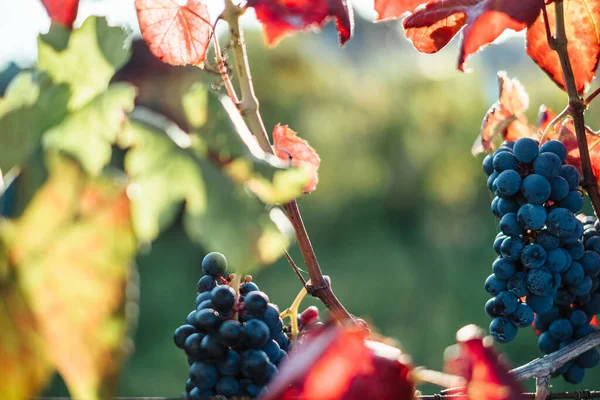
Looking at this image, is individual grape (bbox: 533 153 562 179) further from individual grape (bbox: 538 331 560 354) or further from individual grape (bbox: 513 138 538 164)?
individual grape (bbox: 538 331 560 354)

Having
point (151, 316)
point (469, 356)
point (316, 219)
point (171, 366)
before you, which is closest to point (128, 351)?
point (469, 356)

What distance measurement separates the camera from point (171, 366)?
3.91m

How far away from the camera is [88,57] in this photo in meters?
0.25

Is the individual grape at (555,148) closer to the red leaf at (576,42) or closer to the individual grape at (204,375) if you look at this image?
the red leaf at (576,42)

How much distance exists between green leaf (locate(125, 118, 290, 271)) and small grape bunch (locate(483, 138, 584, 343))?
8.4 inches

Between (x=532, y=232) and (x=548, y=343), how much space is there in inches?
3.2

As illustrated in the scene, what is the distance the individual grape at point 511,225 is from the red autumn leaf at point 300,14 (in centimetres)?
15

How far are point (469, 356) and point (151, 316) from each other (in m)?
4.21

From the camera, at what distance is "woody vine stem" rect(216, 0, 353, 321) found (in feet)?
0.97

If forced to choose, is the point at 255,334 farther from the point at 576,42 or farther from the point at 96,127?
the point at 576,42

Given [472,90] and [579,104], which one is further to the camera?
[472,90]

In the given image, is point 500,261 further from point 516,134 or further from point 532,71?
point 532,71

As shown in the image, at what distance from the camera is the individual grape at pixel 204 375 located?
10.5 inches

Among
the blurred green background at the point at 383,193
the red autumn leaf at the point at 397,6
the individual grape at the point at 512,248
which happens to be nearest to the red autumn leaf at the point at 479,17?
the red autumn leaf at the point at 397,6
